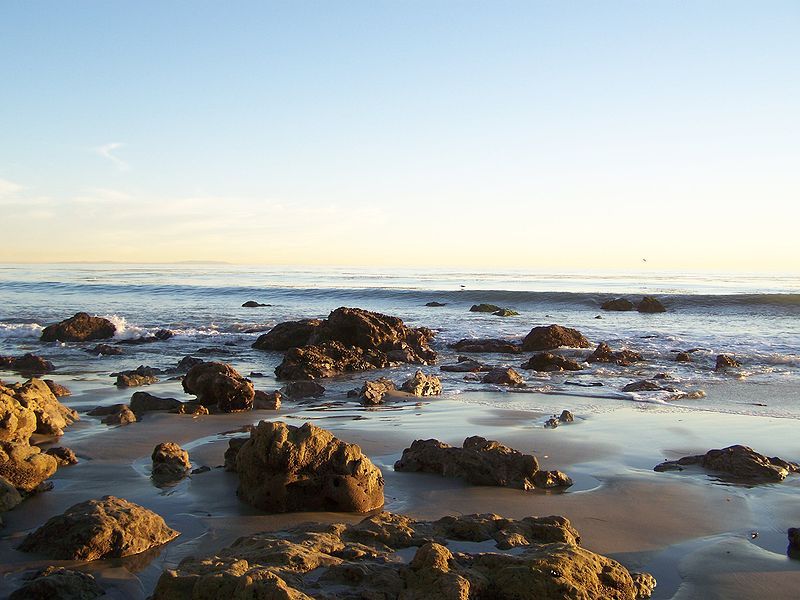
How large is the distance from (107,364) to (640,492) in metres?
10.9

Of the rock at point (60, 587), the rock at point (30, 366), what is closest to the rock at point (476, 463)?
the rock at point (60, 587)

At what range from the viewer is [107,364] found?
44.0 ft

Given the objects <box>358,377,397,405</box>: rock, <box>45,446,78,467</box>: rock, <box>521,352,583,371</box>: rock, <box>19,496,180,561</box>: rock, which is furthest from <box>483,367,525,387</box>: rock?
<box>19,496,180,561</box>: rock

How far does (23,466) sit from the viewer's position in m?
4.91

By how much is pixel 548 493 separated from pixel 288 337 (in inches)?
467

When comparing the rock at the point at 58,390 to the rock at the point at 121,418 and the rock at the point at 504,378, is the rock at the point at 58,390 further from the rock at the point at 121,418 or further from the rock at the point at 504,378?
the rock at the point at 504,378

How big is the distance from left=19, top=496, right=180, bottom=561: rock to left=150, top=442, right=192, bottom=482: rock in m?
1.40

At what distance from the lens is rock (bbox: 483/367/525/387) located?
438 inches

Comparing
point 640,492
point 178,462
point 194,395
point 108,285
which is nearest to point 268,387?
point 194,395

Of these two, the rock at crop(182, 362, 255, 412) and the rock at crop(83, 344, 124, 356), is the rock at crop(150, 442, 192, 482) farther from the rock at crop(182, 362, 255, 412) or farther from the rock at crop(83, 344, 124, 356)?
the rock at crop(83, 344, 124, 356)

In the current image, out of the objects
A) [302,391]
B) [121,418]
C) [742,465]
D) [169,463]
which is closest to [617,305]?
[302,391]

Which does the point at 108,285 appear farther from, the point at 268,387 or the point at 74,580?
the point at 74,580

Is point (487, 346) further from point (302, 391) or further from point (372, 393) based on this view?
point (372, 393)

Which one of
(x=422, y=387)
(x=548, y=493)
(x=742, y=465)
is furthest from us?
(x=422, y=387)
